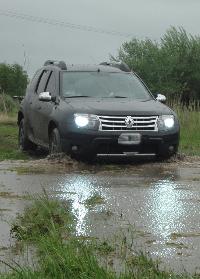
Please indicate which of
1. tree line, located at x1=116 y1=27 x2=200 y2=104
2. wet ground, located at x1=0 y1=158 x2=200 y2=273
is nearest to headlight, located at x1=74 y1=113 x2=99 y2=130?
wet ground, located at x1=0 y1=158 x2=200 y2=273

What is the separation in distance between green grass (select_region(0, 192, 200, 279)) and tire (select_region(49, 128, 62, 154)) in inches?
196

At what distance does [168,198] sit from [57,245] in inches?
116

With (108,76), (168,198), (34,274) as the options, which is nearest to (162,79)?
(108,76)

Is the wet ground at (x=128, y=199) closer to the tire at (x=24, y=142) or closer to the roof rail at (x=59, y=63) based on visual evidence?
the roof rail at (x=59, y=63)

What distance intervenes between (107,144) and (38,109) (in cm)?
244

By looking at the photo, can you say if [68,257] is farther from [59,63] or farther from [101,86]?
[59,63]

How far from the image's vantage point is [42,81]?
43.9 ft

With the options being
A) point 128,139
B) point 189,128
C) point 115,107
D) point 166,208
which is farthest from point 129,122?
point 189,128

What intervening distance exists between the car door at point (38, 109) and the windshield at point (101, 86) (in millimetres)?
700

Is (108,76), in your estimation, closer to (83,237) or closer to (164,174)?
(164,174)

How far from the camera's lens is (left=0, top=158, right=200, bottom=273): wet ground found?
5.51 meters

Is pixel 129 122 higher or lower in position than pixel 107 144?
higher

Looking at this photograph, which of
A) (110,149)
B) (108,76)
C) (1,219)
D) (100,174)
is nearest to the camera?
(1,219)

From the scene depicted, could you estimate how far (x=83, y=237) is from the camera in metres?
5.52
